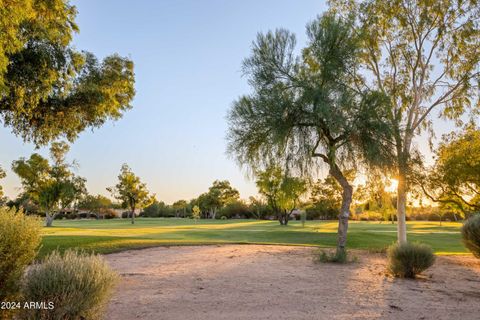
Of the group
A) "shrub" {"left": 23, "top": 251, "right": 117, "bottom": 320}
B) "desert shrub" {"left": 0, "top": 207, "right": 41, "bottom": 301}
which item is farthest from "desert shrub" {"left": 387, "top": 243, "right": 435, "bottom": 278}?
"desert shrub" {"left": 0, "top": 207, "right": 41, "bottom": 301}

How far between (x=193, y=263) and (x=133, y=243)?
694 cm

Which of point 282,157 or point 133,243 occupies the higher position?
point 282,157

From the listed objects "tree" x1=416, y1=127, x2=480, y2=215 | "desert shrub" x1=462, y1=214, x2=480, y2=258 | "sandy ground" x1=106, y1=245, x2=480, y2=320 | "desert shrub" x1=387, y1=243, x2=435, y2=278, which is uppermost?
"tree" x1=416, y1=127, x2=480, y2=215

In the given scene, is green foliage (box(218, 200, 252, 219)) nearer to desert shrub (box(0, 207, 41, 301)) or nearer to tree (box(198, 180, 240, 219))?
tree (box(198, 180, 240, 219))

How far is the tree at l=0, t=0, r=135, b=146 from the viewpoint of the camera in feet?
35.1

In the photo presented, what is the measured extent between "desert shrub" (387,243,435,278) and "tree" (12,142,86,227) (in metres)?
42.6

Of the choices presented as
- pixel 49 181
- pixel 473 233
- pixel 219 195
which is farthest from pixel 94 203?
pixel 473 233

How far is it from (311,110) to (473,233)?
8.59 m

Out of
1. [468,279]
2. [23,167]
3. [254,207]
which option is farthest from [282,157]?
[254,207]

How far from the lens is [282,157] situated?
49.7ft

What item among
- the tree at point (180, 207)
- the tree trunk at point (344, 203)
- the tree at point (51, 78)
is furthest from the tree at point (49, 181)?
the tree at point (180, 207)

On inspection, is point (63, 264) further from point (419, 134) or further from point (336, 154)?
point (419, 134)

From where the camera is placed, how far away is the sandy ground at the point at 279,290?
22.1 feet

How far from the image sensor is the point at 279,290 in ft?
28.1
